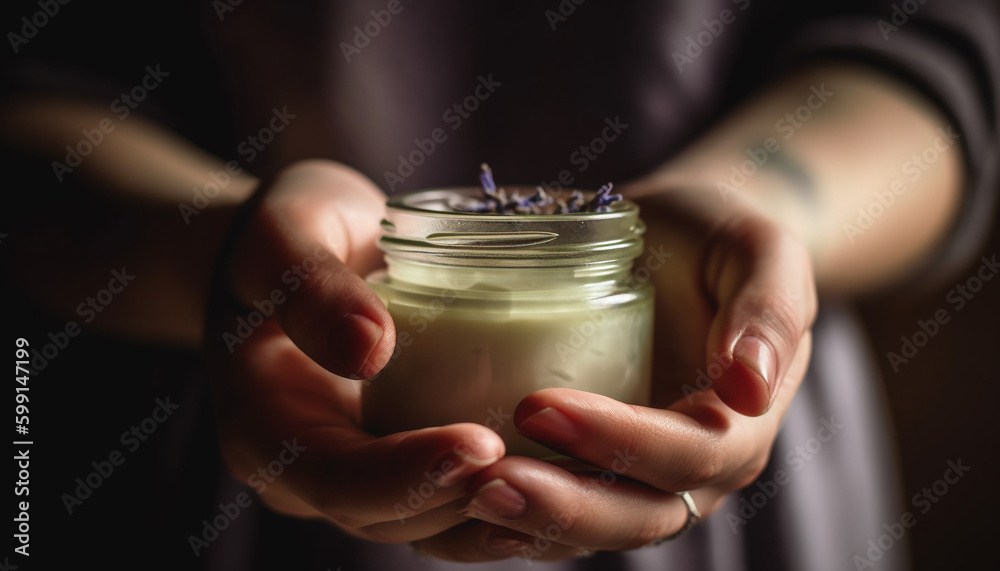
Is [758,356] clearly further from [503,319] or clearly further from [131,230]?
[131,230]

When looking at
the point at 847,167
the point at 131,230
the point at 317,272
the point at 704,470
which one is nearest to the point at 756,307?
the point at 704,470

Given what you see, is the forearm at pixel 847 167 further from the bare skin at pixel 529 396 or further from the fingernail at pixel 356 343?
the fingernail at pixel 356 343

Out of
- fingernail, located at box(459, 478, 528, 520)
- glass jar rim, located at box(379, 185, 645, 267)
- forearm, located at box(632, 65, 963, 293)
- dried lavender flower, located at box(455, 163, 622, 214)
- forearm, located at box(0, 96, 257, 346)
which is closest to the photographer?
fingernail, located at box(459, 478, 528, 520)

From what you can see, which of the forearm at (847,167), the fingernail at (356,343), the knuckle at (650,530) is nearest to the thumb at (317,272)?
the fingernail at (356,343)

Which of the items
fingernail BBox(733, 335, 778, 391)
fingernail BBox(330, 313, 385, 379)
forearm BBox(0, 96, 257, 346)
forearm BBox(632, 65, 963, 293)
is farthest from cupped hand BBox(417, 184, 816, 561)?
forearm BBox(0, 96, 257, 346)

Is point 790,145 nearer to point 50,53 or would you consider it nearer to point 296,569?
point 296,569

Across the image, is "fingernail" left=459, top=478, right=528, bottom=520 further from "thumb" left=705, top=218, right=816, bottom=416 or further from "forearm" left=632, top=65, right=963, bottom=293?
"forearm" left=632, top=65, right=963, bottom=293

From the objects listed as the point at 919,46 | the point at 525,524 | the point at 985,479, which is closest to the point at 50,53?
the point at 525,524
